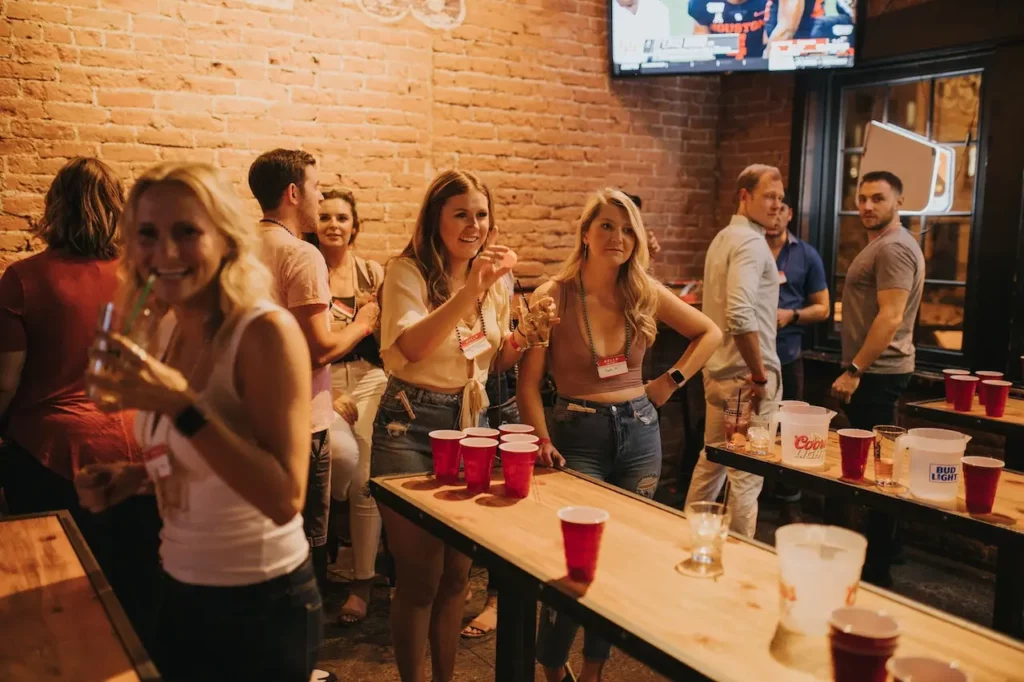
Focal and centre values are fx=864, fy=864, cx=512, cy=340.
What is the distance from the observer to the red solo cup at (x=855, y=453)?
2.41 meters

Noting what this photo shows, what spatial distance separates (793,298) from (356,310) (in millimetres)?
2531

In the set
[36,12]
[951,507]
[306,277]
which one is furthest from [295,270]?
[951,507]

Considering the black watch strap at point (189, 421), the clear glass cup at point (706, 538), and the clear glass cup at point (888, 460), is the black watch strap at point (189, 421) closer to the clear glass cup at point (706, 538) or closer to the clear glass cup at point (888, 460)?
the clear glass cup at point (706, 538)

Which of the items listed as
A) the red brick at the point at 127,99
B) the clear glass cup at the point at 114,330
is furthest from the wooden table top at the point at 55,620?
the red brick at the point at 127,99

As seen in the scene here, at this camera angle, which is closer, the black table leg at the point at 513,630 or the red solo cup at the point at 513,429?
the black table leg at the point at 513,630

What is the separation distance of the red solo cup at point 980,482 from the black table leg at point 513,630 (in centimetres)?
111

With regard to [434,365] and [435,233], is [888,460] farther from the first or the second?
[435,233]

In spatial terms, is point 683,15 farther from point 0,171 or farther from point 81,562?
point 81,562

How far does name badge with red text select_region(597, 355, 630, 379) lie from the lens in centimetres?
267

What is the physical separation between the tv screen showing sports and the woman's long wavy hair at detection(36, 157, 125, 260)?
3.63 m

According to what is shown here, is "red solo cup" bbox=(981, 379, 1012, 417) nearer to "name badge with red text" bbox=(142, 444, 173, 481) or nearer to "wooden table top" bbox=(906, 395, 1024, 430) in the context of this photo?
"wooden table top" bbox=(906, 395, 1024, 430)

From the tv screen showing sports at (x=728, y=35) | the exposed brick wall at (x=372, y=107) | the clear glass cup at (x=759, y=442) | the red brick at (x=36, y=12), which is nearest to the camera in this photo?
the clear glass cup at (x=759, y=442)

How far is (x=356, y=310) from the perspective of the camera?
3.87 meters

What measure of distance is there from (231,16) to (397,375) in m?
2.38
